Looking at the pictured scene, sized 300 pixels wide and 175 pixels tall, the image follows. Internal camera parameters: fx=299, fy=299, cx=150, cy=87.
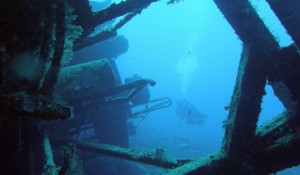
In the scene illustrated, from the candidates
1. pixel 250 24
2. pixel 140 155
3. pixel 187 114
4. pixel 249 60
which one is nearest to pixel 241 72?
pixel 249 60

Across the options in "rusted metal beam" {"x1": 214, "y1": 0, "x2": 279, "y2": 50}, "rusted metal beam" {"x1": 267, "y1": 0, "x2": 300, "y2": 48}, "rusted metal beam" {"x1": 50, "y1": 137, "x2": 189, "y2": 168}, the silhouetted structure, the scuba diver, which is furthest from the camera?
the scuba diver

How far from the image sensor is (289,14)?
2.06m

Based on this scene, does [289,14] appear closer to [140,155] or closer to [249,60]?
[249,60]

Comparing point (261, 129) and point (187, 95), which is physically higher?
point (187, 95)

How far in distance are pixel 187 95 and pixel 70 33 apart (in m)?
188

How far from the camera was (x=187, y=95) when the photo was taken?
189500mm

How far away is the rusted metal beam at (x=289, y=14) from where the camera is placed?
6.68 feet

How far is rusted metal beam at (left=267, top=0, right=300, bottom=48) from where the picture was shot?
80.2 inches

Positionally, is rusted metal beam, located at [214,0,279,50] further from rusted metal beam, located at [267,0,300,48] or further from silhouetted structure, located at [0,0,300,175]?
rusted metal beam, located at [267,0,300,48]

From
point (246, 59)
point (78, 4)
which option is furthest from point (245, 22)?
point (78, 4)

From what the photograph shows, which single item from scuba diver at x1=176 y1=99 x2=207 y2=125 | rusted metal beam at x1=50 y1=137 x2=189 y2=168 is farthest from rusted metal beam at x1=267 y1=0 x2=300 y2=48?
scuba diver at x1=176 y1=99 x2=207 y2=125

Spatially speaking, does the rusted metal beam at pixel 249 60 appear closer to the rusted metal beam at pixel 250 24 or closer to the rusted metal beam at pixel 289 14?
the rusted metal beam at pixel 250 24

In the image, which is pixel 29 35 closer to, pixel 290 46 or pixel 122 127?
pixel 290 46

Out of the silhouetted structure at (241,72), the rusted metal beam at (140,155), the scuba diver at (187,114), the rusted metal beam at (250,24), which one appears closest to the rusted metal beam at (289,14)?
the silhouetted structure at (241,72)
